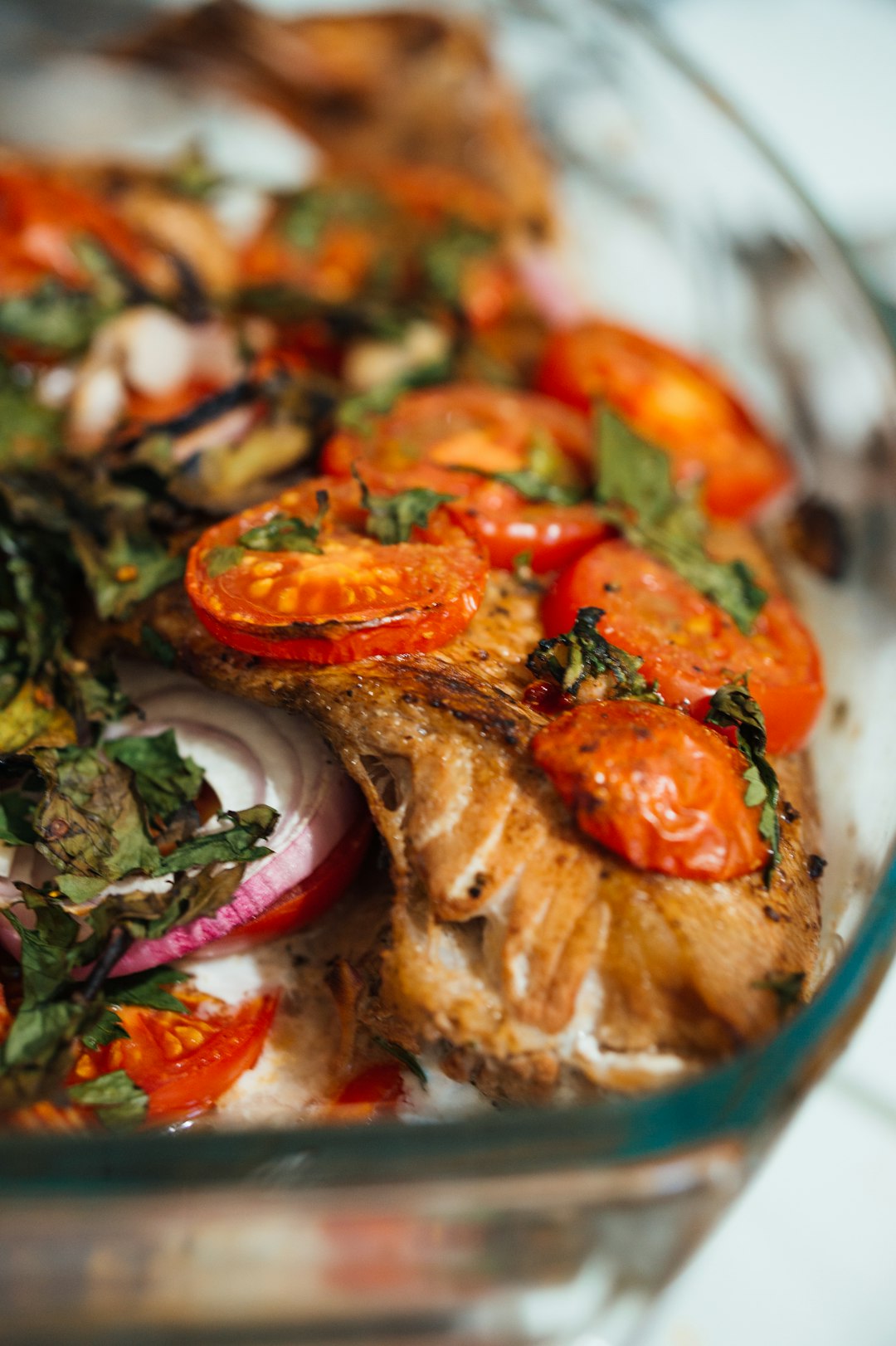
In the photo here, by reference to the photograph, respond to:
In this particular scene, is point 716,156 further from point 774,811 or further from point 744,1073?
point 744,1073

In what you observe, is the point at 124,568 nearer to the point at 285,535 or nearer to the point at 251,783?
the point at 285,535

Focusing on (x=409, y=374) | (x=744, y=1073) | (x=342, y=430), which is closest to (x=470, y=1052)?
(x=744, y=1073)

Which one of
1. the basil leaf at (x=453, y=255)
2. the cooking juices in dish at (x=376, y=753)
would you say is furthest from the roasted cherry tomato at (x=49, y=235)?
the basil leaf at (x=453, y=255)

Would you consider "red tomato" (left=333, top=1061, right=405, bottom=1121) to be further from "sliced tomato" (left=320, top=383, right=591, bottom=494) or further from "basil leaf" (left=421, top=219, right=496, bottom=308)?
"basil leaf" (left=421, top=219, right=496, bottom=308)

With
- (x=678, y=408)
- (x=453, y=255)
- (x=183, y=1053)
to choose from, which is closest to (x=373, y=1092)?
(x=183, y=1053)

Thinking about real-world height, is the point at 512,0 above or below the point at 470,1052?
above

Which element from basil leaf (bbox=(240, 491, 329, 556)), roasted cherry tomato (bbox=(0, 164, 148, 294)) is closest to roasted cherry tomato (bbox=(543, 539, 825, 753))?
basil leaf (bbox=(240, 491, 329, 556))
